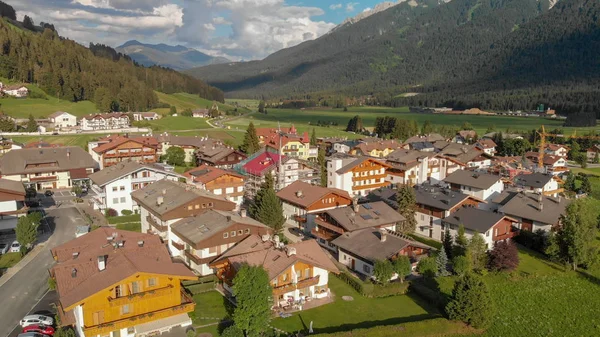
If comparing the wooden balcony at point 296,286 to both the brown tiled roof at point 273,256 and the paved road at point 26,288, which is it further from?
the paved road at point 26,288

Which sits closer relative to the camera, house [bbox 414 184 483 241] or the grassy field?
the grassy field

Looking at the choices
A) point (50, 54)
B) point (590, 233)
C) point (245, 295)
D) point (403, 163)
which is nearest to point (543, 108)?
point (403, 163)

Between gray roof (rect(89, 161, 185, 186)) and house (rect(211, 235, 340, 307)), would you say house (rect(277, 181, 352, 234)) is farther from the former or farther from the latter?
gray roof (rect(89, 161, 185, 186))

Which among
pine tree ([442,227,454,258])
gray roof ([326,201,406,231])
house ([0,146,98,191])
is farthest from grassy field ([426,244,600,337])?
house ([0,146,98,191])

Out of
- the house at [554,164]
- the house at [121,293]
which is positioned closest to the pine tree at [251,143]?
the house at [554,164]

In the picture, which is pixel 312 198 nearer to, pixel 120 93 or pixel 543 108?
pixel 120 93
